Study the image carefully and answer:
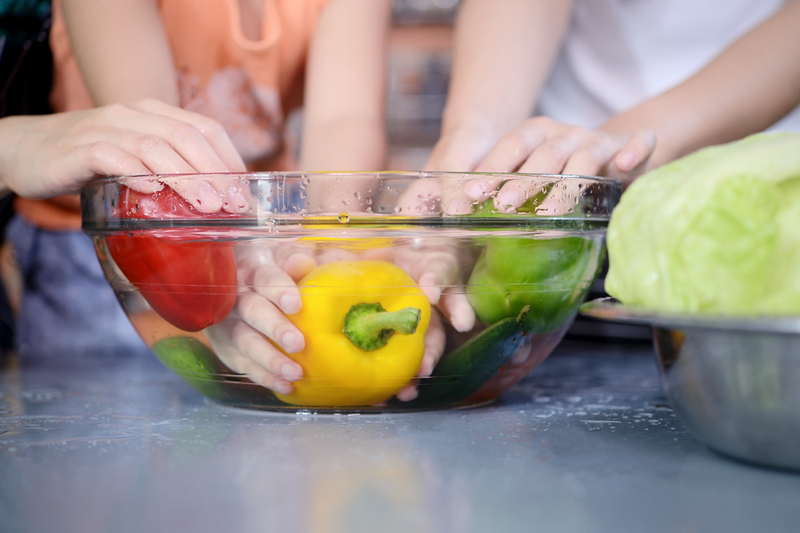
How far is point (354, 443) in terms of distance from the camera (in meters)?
0.42

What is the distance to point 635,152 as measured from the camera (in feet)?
2.01

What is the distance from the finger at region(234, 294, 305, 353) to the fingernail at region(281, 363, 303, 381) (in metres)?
0.01

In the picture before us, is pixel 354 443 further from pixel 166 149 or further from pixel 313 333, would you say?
pixel 166 149

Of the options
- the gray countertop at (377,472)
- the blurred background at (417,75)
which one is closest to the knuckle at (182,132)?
the gray countertop at (377,472)

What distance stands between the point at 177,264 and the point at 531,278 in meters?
0.26

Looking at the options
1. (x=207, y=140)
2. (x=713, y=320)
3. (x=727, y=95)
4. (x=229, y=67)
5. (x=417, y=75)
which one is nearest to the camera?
(x=713, y=320)

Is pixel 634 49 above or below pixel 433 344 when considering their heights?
above

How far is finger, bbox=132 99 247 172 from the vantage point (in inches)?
20.4

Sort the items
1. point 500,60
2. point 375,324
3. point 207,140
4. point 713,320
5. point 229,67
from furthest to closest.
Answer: point 229,67 < point 500,60 < point 207,140 < point 375,324 < point 713,320

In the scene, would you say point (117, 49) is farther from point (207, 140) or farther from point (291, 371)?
point (291, 371)

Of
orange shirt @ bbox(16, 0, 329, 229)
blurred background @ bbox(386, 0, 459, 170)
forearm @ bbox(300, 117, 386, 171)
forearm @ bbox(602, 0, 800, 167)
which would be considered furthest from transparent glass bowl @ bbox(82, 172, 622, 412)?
blurred background @ bbox(386, 0, 459, 170)

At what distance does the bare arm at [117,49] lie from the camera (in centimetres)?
78

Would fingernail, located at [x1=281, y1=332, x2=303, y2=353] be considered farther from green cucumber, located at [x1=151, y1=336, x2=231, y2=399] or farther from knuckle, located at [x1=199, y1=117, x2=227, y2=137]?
knuckle, located at [x1=199, y1=117, x2=227, y2=137]

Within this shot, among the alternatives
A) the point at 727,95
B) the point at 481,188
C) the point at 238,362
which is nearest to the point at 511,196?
the point at 481,188
